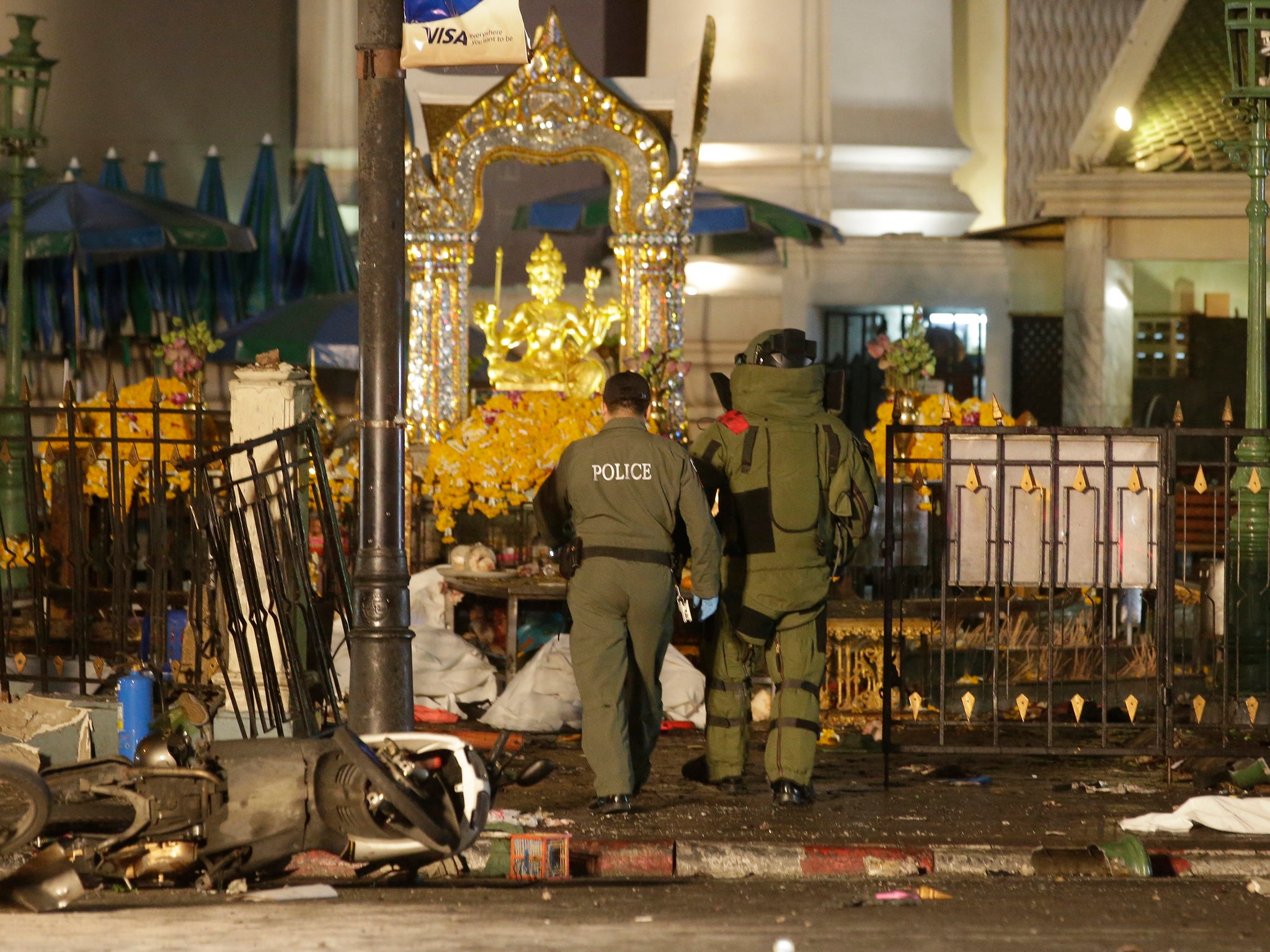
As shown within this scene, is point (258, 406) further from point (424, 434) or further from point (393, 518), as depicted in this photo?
point (424, 434)

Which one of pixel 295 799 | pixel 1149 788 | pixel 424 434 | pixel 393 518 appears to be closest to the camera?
pixel 295 799

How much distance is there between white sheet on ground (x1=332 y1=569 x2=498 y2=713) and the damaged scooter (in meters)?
3.73

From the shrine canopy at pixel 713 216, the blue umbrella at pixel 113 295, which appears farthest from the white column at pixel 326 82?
the shrine canopy at pixel 713 216

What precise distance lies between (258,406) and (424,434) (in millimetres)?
4918

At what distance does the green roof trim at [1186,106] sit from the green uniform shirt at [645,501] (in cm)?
1127

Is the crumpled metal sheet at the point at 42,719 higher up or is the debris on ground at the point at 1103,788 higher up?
the crumpled metal sheet at the point at 42,719

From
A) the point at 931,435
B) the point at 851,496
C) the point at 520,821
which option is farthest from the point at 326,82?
the point at 520,821

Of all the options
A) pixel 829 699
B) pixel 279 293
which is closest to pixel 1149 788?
pixel 829 699

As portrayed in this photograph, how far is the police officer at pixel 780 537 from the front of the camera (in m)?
8.72

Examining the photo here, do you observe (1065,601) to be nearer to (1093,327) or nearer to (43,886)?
(1093,327)

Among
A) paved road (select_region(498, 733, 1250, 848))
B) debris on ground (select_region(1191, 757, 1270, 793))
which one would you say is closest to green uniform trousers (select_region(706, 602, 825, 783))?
paved road (select_region(498, 733, 1250, 848))

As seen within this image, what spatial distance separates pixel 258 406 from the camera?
32.7 ft

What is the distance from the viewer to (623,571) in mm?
8469

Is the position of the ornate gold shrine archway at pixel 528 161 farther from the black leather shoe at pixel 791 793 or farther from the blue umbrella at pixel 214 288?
the blue umbrella at pixel 214 288
